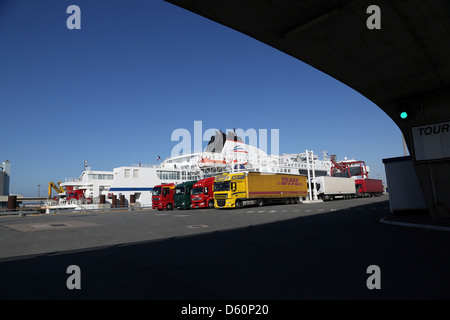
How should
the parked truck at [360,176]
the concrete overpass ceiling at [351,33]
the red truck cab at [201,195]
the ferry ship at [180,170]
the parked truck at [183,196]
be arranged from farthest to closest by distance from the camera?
1. the parked truck at [360,176]
2. the ferry ship at [180,170]
3. the parked truck at [183,196]
4. the red truck cab at [201,195]
5. the concrete overpass ceiling at [351,33]

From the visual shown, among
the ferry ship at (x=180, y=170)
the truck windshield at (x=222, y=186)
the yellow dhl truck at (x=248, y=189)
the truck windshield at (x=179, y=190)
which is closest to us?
the yellow dhl truck at (x=248, y=189)

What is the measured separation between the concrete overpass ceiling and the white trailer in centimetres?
3075

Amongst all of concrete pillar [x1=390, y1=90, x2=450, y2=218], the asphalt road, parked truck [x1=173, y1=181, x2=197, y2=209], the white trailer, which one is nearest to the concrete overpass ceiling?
concrete pillar [x1=390, y1=90, x2=450, y2=218]

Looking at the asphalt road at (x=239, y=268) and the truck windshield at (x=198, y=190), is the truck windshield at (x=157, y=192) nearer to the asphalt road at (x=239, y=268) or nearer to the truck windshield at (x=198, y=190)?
the truck windshield at (x=198, y=190)

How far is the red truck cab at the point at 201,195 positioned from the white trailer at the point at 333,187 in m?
16.9

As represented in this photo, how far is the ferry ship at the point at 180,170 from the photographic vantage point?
45906 millimetres

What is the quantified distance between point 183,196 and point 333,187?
22869 millimetres

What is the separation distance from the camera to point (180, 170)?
54.1 metres

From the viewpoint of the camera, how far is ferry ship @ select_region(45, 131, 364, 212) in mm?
45906

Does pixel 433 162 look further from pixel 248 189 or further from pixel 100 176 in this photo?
pixel 100 176

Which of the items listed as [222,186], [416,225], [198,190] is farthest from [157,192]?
[416,225]

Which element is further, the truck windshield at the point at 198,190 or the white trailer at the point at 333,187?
the white trailer at the point at 333,187

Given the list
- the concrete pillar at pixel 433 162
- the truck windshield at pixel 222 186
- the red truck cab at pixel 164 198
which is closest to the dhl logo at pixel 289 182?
the truck windshield at pixel 222 186
